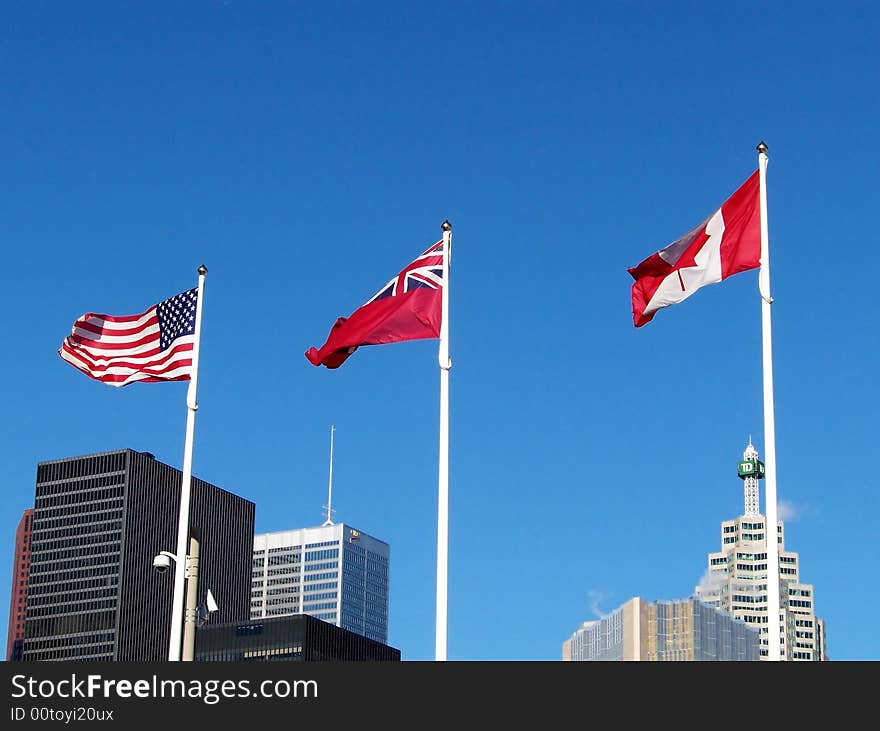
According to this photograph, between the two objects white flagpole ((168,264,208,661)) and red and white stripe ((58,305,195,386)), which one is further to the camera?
red and white stripe ((58,305,195,386))

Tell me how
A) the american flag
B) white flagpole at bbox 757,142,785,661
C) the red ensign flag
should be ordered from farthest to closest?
the american flag → the red ensign flag → white flagpole at bbox 757,142,785,661

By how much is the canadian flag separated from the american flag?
13.7 meters

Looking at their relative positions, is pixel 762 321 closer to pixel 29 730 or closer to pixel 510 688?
pixel 510 688

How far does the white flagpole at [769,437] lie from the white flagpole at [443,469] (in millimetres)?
6995

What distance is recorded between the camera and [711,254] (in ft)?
131

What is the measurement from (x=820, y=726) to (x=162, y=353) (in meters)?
25.3

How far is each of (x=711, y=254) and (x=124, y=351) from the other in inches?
677

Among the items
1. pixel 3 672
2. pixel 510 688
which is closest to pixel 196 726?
pixel 3 672

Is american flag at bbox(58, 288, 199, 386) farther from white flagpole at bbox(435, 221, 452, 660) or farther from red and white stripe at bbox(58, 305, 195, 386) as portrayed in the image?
white flagpole at bbox(435, 221, 452, 660)

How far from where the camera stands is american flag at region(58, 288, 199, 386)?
47.2 m

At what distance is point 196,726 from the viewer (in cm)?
2823

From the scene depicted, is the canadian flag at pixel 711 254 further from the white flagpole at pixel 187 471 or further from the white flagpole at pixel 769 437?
the white flagpole at pixel 187 471

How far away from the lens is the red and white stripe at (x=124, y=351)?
47188 mm

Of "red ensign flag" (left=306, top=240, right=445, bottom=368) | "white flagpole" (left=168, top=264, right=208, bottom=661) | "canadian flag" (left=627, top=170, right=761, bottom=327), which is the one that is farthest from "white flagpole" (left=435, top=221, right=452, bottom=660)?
"white flagpole" (left=168, top=264, right=208, bottom=661)
